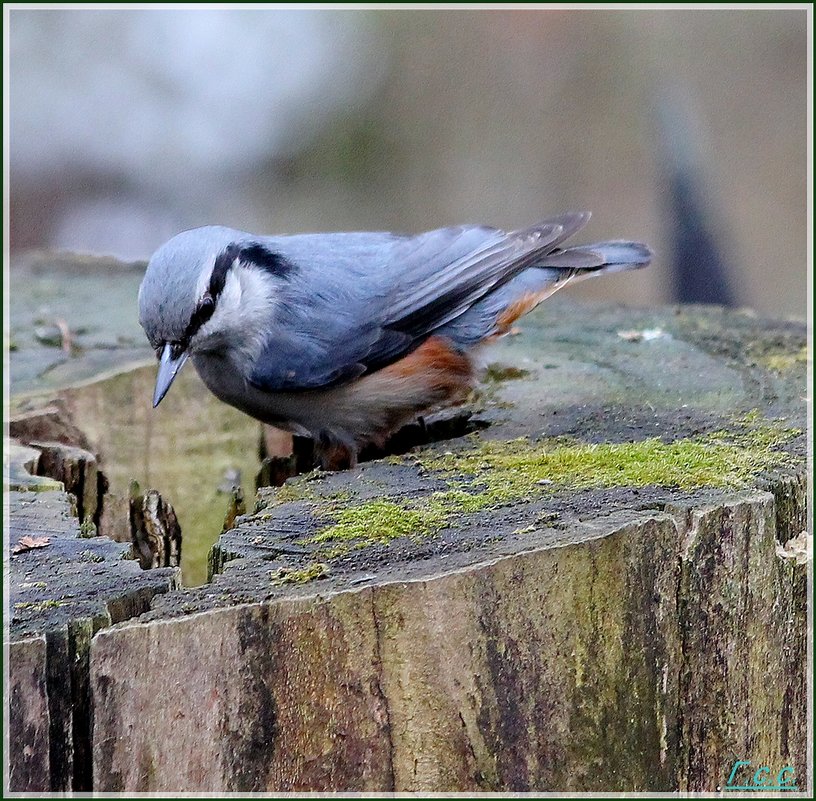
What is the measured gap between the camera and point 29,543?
92.0 inches

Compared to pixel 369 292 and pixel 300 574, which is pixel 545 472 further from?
pixel 369 292

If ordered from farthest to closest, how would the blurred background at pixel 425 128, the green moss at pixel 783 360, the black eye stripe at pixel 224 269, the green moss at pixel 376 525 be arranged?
the blurred background at pixel 425 128, the green moss at pixel 783 360, the black eye stripe at pixel 224 269, the green moss at pixel 376 525

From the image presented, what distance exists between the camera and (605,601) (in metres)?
2.10

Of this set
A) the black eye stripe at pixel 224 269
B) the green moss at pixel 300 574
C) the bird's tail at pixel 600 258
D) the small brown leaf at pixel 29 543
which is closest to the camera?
the green moss at pixel 300 574

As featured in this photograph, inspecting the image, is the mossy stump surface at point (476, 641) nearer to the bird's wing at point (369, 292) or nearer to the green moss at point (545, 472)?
the green moss at point (545, 472)

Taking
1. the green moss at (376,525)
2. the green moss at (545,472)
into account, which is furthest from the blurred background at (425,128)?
the green moss at (376,525)

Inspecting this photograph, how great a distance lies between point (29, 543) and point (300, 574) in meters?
0.74

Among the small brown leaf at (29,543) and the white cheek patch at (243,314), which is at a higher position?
the white cheek patch at (243,314)

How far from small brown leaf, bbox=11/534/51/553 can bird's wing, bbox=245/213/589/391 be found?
3.49ft

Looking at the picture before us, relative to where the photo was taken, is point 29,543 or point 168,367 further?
point 168,367

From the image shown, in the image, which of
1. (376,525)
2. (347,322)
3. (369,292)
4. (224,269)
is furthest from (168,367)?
(376,525)

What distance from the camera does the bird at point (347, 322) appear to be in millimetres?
3250

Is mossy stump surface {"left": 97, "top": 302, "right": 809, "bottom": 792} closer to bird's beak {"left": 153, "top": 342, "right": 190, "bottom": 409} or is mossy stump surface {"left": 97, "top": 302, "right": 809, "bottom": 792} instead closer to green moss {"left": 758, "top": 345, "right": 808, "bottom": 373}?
bird's beak {"left": 153, "top": 342, "right": 190, "bottom": 409}

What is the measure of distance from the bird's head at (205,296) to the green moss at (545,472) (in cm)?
82
